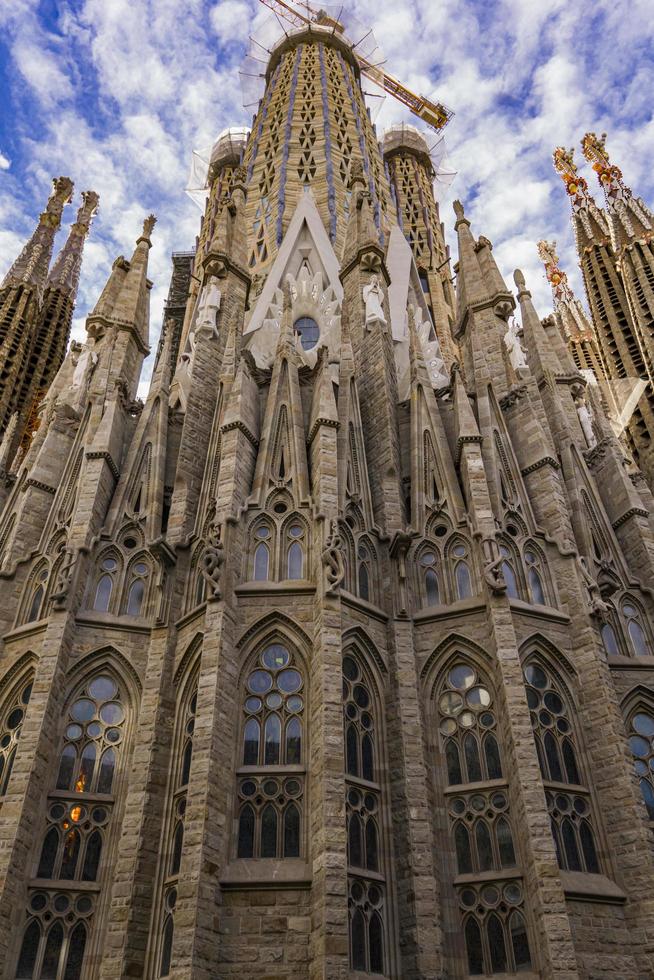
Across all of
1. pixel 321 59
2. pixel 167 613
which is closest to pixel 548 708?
pixel 167 613

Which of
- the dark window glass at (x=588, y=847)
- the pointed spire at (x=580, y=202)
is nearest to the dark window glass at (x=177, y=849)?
the dark window glass at (x=588, y=847)

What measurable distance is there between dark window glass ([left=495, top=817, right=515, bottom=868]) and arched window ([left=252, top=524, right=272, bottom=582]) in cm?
565

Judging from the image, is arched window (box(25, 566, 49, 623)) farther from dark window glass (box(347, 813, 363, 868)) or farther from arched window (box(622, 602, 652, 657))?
arched window (box(622, 602, 652, 657))

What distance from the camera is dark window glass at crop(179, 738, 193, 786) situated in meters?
13.4

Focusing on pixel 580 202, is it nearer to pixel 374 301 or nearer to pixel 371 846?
pixel 374 301

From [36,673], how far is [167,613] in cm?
255

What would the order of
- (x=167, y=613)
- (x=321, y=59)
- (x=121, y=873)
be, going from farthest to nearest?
(x=321, y=59), (x=167, y=613), (x=121, y=873)

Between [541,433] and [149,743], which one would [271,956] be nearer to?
[149,743]

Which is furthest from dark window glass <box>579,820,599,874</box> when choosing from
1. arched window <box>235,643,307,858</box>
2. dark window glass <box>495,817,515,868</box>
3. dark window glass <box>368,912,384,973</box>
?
arched window <box>235,643,307,858</box>

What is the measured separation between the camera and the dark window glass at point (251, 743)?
518 inches

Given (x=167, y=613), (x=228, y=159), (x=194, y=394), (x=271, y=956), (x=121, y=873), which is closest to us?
(x=271, y=956)

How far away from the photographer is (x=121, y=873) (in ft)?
41.5

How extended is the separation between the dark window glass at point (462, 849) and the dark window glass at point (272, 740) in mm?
3113

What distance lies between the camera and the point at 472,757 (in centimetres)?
1383
